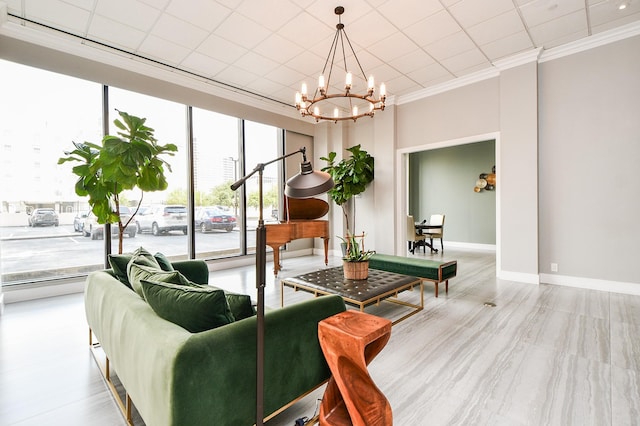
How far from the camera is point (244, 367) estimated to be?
120 cm

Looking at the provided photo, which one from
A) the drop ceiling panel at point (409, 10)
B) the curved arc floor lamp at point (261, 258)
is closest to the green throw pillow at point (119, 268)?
the curved arc floor lamp at point (261, 258)

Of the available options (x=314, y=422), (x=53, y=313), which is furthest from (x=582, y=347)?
(x=53, y=313)

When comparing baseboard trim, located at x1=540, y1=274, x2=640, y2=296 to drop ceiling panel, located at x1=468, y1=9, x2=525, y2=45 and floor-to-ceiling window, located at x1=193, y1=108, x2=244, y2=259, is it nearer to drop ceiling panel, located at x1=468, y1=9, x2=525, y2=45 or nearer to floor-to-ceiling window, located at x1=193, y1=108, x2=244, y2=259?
drop ceiling panel, located at x1=468, y1=9, x2=525, y2=45

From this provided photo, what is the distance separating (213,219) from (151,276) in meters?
4.10

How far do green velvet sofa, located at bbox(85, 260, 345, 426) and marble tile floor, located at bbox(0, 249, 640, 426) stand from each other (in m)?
0.45

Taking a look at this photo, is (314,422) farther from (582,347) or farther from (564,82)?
(564,82)

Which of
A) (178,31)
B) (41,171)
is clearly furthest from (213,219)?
(178,31)

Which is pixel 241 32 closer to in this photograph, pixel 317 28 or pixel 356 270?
pixel 317 28

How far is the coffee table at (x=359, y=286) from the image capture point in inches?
103

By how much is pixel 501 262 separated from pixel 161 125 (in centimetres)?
603

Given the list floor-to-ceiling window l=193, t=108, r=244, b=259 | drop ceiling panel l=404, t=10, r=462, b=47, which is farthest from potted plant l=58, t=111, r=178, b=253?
drop ceiling panel l=404, t=10, r=462, b=47

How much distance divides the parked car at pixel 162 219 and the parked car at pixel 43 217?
1.01 metres

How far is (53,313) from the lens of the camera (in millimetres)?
3285

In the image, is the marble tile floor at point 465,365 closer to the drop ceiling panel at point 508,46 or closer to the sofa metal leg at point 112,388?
the sofa metal leg at point 112,388
